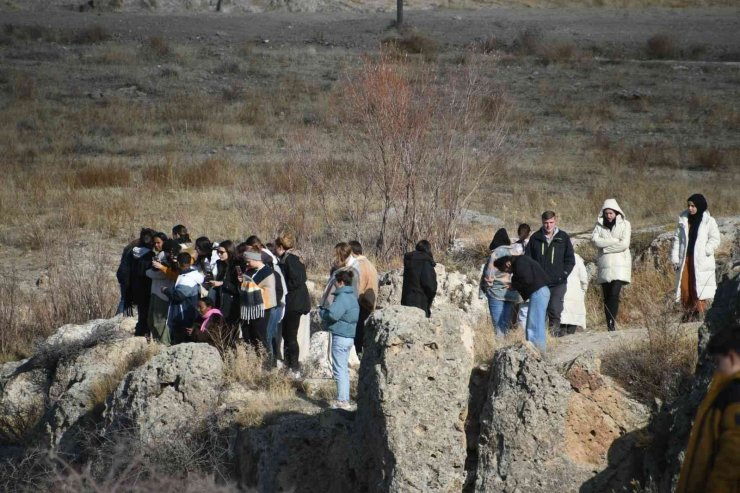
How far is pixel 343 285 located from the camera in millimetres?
9750

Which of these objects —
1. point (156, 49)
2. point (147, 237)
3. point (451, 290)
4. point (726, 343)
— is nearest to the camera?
point (726, 343)

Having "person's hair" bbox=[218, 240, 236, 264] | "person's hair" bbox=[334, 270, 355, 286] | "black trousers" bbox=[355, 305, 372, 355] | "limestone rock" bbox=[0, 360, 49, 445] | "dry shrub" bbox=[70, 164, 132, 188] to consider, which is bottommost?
"limestone rock" bbox=[0, 360, 49, 445]

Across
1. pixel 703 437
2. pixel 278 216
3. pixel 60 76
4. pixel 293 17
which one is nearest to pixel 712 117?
pixel 278 216

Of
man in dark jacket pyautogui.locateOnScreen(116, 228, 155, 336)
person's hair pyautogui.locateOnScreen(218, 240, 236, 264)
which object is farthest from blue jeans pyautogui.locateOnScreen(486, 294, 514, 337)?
man in dark jacket pyautogui.locateOnScreen(116, 228, 155, 336)

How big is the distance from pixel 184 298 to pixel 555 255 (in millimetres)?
3811

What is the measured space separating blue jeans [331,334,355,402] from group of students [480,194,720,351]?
6.09 feet

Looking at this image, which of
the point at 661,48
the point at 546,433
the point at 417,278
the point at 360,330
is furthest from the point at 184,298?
the point at 661,48

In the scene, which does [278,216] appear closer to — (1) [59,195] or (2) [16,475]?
(1) [59,195]

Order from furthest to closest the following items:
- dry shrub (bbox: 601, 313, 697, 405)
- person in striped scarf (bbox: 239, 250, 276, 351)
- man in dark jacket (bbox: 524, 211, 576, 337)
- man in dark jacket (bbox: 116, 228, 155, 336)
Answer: man in dark jacket (bbox: 116, 228, 155, 336) → man in dark jacket (bbox: 524, 211, 576, 337) → person in striped scarf (bbox: 239, 250, 276, 351) → dry shrub (bbox: 601, 313, 697, 405)

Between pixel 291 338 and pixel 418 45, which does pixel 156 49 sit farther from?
pixel 291 338

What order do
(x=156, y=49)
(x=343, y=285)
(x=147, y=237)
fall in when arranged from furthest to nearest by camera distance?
(x=156, y=49) → (x=147, y=237) → (x=343, y=285)

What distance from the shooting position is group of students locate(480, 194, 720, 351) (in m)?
10.5

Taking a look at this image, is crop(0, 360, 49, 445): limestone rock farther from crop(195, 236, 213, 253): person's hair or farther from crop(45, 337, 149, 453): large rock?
crop(195, 236, 213, 253): person's hair

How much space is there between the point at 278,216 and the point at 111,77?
73.3ft
